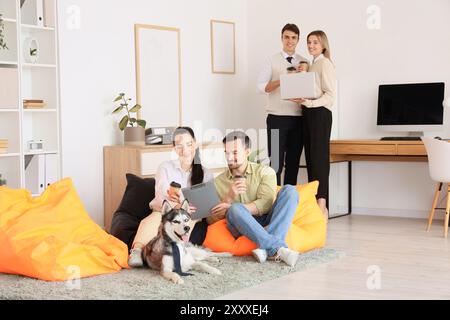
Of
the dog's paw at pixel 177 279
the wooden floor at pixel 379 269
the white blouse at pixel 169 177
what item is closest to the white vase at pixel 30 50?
the white blouse at pixel 169 177

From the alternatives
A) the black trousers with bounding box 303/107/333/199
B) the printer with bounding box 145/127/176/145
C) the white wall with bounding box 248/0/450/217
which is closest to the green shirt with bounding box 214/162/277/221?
the printer with bounding box 145/127/176/145

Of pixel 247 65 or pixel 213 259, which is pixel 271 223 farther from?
pixel 247 65

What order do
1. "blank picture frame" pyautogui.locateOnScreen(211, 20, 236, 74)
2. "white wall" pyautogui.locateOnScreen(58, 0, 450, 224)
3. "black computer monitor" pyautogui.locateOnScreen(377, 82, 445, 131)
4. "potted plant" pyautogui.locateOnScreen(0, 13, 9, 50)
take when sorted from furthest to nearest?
"blank picture frame" pyautogui.locateOnScreen(211, 20, 236, 74) → "black computer monitor" pyautogui.locateOnScreen(377, 82, 445, 131) → "white wall" pyautogui.locateOnScreen(58, 0, 450, 224) → "potted plant" pyautogui.locateOnScreen(0, 13, 9, 50)

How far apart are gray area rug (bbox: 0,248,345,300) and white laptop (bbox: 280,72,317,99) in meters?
2.15

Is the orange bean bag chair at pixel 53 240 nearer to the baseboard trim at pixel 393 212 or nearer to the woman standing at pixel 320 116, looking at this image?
the woman standing at pixel 320 116

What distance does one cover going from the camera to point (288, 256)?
4.41m

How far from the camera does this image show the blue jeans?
4500 millimetres

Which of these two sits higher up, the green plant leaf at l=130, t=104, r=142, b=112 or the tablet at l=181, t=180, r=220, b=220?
the green plant leaf at l=130, t=104, r=142, b=112

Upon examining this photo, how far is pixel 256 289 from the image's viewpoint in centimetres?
396

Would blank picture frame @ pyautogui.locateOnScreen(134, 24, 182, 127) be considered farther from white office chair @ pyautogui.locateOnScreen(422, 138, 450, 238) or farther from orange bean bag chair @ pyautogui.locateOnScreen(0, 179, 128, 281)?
white office chair @ pyautogui.locateOnScreen(422, 138, 450, 238)

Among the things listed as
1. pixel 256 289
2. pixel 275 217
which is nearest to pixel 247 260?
pixel 275 217

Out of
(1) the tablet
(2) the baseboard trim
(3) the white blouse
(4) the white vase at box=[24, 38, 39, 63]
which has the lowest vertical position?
(2) the baseboard trim

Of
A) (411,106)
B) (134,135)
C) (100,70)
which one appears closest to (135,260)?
(134,135)
